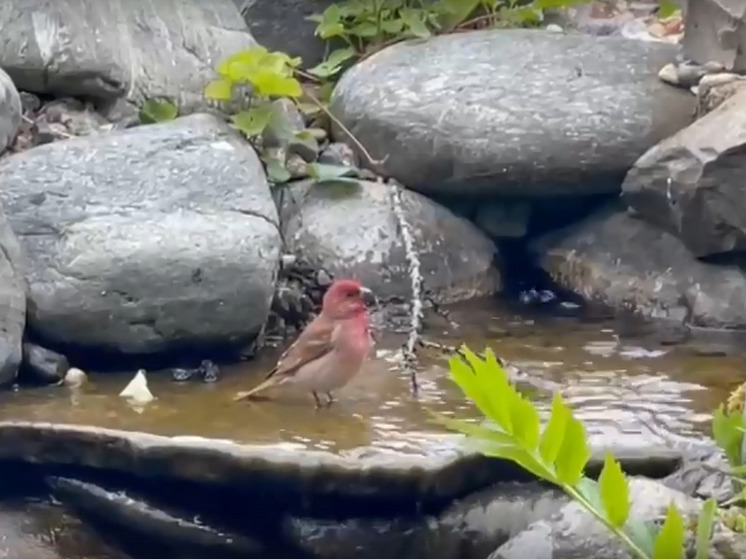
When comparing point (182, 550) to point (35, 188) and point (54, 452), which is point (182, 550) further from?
point (35, 188)

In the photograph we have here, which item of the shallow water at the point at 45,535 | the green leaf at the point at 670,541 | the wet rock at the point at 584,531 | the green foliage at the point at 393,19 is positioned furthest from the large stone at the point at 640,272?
the green leaf at the point at 670,541

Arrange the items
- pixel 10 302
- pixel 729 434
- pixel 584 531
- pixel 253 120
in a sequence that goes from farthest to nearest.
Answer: pixel 253 120, pixel 10 302, pixel 584 531, pixel 729 434

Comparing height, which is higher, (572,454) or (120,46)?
(572,454)

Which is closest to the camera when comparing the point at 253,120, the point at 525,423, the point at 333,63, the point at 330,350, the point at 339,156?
the point at 525,423

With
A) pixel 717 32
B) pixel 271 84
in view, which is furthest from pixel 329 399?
pixel 717 32

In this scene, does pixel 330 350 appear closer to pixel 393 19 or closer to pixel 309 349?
pixel 309 349

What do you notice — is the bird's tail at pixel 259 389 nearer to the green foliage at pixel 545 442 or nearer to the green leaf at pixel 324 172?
the green leaf at pixel 324 172

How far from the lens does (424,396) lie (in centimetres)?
436

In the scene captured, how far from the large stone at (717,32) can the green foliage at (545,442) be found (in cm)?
422

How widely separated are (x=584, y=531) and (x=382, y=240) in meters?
2.77

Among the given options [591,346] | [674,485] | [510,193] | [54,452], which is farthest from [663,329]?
[54,452]

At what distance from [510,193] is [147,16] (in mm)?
1658

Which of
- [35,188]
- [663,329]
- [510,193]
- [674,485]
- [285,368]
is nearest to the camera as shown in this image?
[674,485]

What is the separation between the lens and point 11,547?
12.1ft
